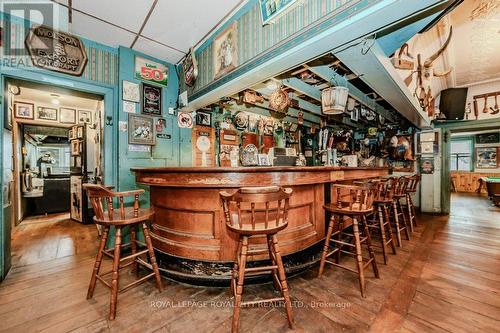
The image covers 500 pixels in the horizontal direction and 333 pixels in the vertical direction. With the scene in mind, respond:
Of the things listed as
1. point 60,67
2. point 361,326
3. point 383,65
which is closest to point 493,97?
point 383,65

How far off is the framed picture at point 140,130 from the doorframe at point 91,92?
0.20 metres

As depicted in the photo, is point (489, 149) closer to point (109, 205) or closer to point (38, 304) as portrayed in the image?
point (109, 205)

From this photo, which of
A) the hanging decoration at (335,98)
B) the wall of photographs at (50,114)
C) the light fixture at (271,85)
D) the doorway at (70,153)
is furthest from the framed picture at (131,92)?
the hanging decoration at (335,98)

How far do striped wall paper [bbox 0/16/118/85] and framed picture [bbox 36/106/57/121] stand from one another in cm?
360

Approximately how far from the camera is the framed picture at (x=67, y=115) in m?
5.56

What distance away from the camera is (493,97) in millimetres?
6039

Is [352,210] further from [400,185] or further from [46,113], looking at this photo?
[46,113]

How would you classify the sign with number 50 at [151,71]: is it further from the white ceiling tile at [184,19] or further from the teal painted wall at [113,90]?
the white ceiling tile at [184,19]

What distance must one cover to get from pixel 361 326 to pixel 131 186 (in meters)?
3.39

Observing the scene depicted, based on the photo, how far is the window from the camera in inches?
417

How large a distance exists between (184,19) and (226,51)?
24.1 inches

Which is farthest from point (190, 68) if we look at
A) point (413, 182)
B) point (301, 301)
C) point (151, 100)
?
point (413, 182)

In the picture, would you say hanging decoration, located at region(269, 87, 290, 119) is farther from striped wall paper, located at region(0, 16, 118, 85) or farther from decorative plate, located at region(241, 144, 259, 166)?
striped wall paper, located at region(0, 16, 118, 85)

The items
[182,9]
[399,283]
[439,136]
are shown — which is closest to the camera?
[399,283]
